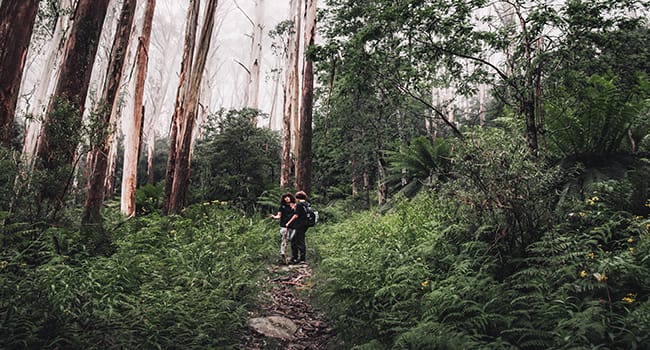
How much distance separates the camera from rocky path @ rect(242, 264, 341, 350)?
11.3ft

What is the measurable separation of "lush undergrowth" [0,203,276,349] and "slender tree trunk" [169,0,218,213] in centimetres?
341

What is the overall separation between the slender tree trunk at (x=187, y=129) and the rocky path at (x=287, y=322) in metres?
4.11

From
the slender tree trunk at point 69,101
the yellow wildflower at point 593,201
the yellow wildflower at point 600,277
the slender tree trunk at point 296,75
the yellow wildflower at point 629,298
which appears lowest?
the yellow wildflower at point 629,298

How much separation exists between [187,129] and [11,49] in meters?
4.14

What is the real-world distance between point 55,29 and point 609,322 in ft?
53.1

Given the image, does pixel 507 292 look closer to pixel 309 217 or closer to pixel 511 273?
pixel 511 273

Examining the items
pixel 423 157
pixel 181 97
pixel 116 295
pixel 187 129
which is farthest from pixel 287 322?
pixel 181 97

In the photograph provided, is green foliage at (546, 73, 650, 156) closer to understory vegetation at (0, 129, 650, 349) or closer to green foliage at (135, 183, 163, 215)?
understory vegetation at (0, 129, 650, 349)

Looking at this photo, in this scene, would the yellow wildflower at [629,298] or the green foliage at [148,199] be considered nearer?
the yellow wildflower at [629,298]

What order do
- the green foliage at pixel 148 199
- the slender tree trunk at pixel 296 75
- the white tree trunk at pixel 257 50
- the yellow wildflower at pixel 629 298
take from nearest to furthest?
the yellow wildflower at pixel 629 298 < the green foliage at pixel 148 199 < the slender tree trunk at pixel 296 75 < the white tree trunk at pixel 257 50

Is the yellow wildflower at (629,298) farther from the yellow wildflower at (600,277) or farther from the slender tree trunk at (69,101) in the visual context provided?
the slender tree trunk at (69,101)

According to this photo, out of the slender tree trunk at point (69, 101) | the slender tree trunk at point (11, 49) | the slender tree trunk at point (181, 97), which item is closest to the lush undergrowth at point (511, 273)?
the slender tree trunk at point (69, 101)

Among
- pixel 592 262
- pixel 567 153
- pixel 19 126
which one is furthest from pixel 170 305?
pixel 19 126

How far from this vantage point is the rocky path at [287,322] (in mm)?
3451
